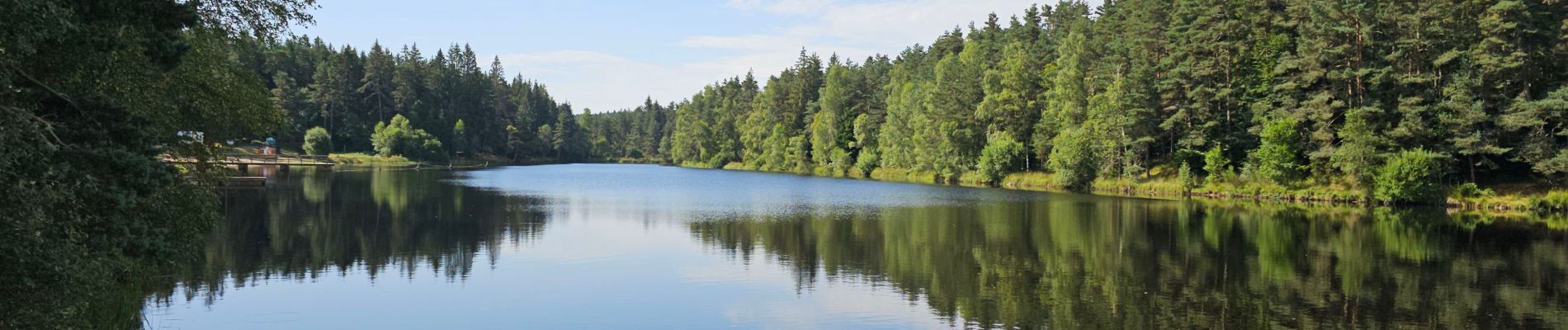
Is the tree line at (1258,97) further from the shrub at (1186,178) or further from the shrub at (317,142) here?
the shrub at (317,142)

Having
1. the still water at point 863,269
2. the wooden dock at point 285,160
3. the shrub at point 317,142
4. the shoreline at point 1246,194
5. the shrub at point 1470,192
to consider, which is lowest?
the still water at point 863,269

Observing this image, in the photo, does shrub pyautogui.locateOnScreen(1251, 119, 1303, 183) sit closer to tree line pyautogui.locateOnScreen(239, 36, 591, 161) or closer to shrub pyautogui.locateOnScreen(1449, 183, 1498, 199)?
shrub pyautogui.locateOnScreen(1449, 183, 1498, 199)

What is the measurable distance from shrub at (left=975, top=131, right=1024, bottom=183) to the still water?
29311mm

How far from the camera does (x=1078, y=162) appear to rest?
7069 cm

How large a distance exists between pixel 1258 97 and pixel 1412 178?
14.0 metres

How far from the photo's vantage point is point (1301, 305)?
72.9ft

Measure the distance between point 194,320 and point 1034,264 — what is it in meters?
20.6

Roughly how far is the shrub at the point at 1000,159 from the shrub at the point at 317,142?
3154 inches

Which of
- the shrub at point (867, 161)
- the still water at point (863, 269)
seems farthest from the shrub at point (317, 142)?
the still water at point (863, 269)

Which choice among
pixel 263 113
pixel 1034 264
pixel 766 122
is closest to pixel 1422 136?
pixel 1034 264

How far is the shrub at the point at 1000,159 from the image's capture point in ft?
263

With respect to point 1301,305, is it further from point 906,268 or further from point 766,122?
point 766,122

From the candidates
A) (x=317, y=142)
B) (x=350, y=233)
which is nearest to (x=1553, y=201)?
(x=350, y=233)

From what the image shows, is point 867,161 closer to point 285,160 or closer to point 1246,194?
point 1246,194
